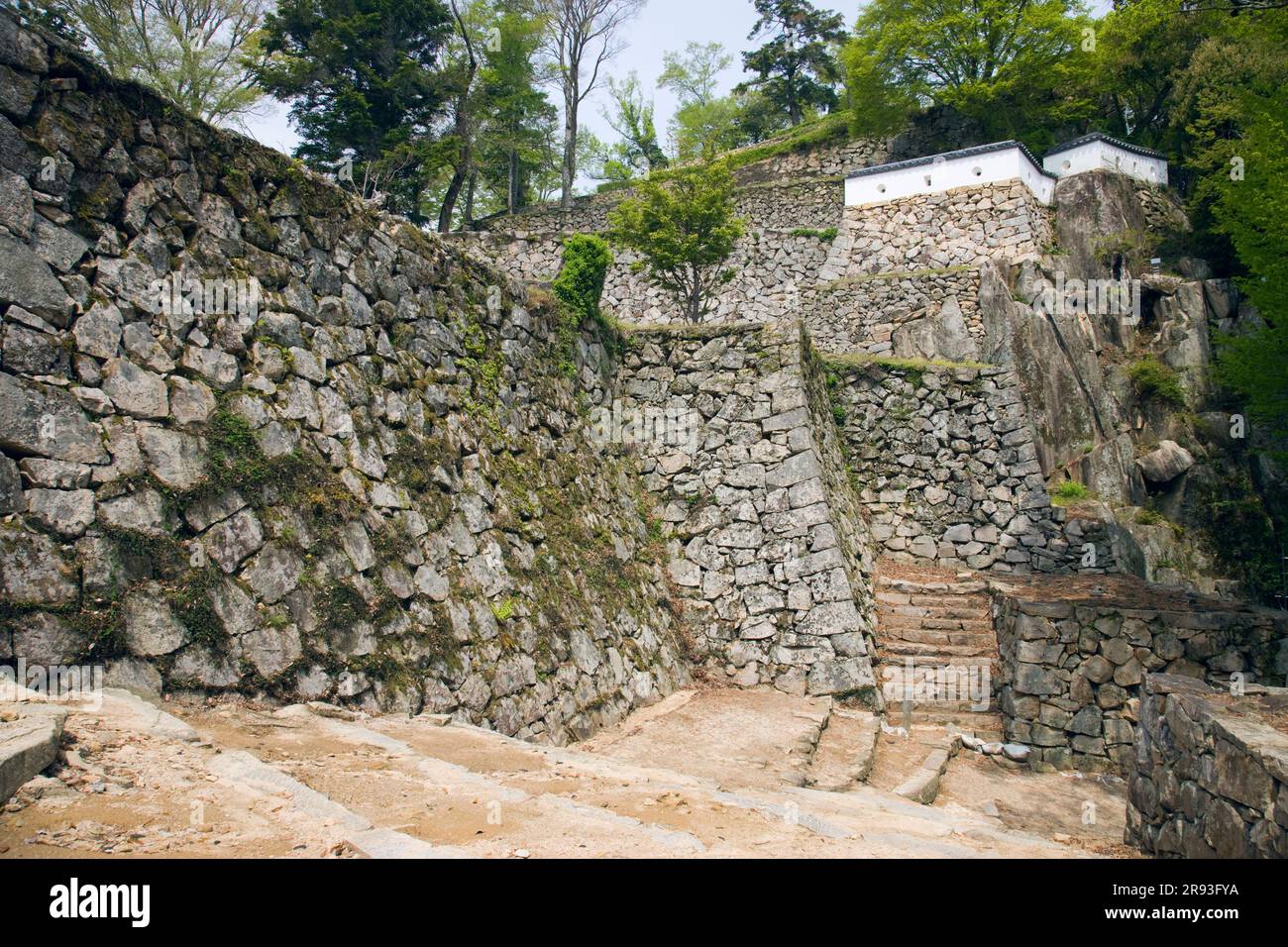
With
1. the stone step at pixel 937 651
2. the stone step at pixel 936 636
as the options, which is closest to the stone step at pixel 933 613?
the stone step at pixel 936 636

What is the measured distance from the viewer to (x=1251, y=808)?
4.36 metres

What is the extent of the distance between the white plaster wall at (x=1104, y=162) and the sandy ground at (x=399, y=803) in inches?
778

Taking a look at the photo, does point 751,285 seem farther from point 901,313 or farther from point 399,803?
point 399,803

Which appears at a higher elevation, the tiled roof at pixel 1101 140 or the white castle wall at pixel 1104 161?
the tiled roof at pixel 1101 140

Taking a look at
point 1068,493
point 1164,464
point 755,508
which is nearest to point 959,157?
point 1164,464

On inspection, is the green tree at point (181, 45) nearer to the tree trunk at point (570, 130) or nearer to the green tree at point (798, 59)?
the tree trunk at point (570, 130)

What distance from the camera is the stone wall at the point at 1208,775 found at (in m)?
4.24

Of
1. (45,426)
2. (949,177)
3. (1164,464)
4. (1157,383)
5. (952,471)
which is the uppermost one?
(949,177)

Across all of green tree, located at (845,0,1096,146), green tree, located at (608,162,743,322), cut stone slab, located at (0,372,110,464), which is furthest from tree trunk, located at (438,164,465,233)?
cut stone slab, located at (0,372,110,464)

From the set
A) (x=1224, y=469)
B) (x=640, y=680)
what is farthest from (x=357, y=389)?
(x=1224, y=469)

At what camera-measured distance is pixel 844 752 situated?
26.5 feet

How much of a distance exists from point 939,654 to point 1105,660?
1.85 metres

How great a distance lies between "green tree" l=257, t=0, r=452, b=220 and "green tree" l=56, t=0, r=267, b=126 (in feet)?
2.37

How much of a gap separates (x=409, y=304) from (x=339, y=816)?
5445mm
